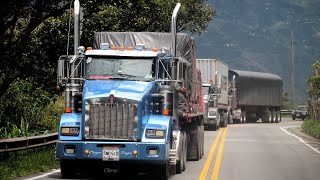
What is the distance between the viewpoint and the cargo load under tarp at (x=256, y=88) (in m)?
51.5

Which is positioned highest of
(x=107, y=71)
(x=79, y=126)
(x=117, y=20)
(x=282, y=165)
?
(x=117, y=20)

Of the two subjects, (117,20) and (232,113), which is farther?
(232,113)

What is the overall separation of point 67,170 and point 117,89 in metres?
2.05

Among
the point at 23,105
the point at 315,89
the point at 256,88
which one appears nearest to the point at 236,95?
the point at 256,88

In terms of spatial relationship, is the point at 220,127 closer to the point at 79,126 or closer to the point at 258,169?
the point at 258,169

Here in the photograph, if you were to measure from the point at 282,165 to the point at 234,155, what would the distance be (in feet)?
10.6

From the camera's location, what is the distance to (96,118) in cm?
1281

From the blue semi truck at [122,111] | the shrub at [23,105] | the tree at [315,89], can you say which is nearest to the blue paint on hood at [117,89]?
the blue semi truck at [122,111]

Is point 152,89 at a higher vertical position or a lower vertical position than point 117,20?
lower

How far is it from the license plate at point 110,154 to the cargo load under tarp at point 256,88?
3813 centimetres

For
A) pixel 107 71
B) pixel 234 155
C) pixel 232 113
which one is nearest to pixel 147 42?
pixel 107 71

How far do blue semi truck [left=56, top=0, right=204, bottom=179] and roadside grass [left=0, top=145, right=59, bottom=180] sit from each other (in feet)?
3.76

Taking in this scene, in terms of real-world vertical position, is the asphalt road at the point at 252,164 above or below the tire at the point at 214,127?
below

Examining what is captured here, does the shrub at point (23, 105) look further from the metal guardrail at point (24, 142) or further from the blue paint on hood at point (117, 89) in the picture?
the blue paint on hood at point (117, 89)
